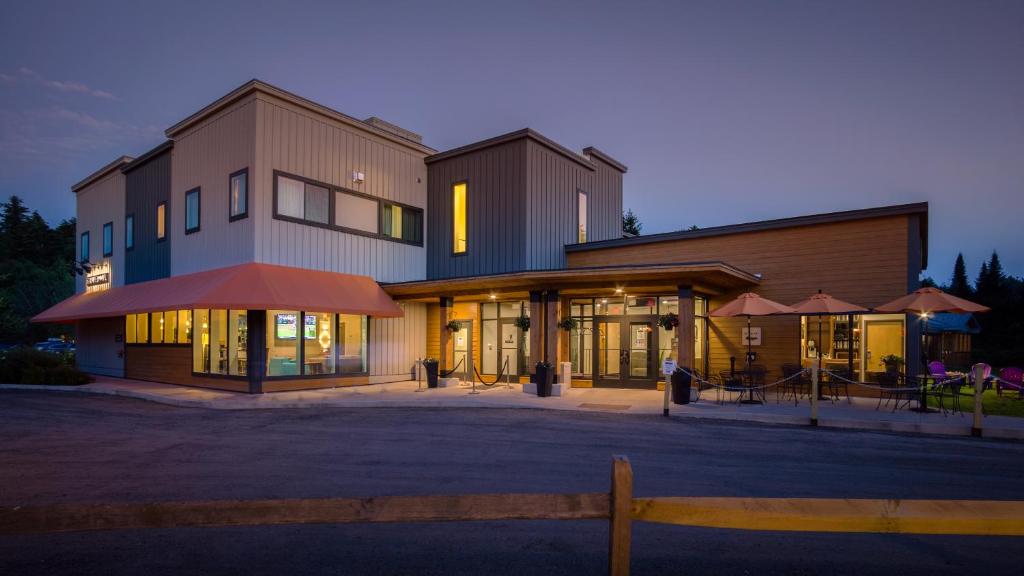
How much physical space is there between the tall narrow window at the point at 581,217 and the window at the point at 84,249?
903 inches

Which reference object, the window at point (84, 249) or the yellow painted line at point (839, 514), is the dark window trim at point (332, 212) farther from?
the yellow painted line at point (839, 514)

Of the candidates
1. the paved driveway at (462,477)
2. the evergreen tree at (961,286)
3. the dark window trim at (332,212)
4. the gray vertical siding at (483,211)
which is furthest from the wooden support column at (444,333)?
the evergreen tree at (961,286)

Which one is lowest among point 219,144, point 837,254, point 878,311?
point 878,311

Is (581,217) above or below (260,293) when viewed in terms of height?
above

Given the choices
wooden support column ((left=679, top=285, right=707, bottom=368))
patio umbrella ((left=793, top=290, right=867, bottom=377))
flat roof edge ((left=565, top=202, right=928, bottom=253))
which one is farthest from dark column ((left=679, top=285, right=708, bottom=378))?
flat roof edge ((left=565, top=202, right=928, bottom=253))

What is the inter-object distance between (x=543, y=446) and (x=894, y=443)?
595 centimetres

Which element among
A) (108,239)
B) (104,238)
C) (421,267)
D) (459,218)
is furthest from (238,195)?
(104,238)

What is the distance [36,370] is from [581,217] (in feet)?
65.2

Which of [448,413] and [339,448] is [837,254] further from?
[339,448]

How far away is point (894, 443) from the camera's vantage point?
10.0 metres

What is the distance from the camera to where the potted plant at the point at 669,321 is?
1689 centimetres

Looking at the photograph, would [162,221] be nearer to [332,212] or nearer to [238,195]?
[238,195]

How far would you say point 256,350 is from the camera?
55.3ft

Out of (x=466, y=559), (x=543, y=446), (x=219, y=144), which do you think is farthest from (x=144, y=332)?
(x=466, y=559)
